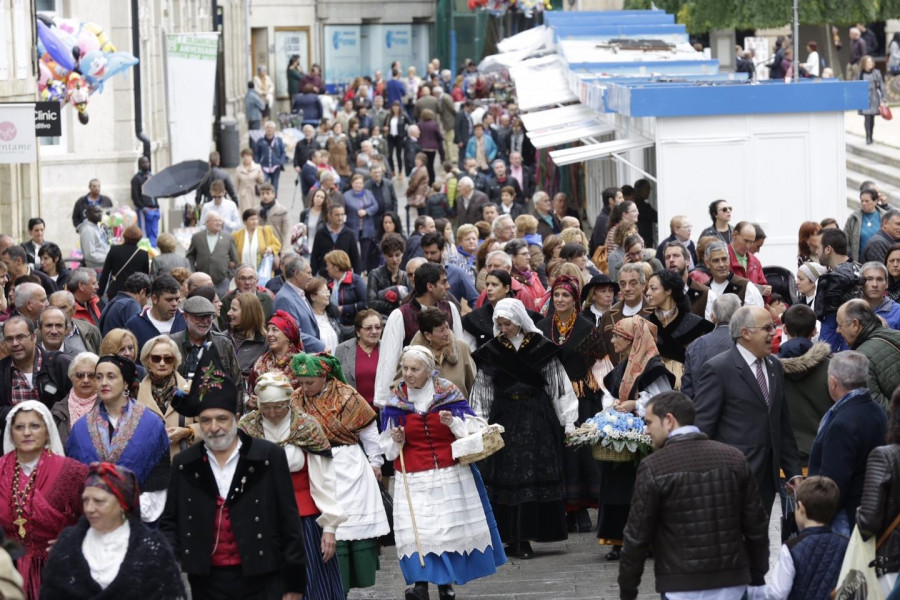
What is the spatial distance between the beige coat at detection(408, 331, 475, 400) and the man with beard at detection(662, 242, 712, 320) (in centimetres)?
179

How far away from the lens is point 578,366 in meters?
11.2

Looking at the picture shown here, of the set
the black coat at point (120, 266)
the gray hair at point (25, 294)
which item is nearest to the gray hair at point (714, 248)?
the gray hair at point (25, 294)

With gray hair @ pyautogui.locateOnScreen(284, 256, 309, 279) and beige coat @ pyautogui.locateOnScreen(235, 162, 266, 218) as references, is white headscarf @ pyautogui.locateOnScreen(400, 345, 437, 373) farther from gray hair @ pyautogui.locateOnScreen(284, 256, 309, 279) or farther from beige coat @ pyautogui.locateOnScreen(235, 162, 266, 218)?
beige coat @ pyautogui.locateOnScreen(235, 162, 266, 218)

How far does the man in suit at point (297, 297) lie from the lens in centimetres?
1277

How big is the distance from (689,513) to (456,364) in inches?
153

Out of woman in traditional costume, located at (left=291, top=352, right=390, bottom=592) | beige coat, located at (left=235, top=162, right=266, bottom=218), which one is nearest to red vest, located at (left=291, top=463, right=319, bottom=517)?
woman in traditional costume, located at (left=291, top=352, right=390, bottom=592)

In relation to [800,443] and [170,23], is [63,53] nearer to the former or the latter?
[170,23]

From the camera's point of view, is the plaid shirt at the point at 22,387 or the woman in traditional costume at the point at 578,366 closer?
the plaid shirt at the point at 22,387

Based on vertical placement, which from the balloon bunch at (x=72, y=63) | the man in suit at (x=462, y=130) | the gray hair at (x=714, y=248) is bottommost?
the gray hair at (x=714, y=248)

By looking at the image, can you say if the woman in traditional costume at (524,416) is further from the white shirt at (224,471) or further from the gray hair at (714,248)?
the white shirt at (224,471)

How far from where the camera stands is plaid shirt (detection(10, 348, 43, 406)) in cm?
998

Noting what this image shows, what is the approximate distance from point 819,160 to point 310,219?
238 inches

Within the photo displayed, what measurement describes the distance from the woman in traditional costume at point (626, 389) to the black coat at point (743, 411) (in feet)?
3.59

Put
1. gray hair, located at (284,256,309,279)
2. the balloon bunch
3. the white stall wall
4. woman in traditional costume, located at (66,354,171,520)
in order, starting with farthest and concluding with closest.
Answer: the balloon bunch
the white stall wall
gray hair, located at (284,256,309,279)
woman in traditional costume, located at (66,354,171,520)
